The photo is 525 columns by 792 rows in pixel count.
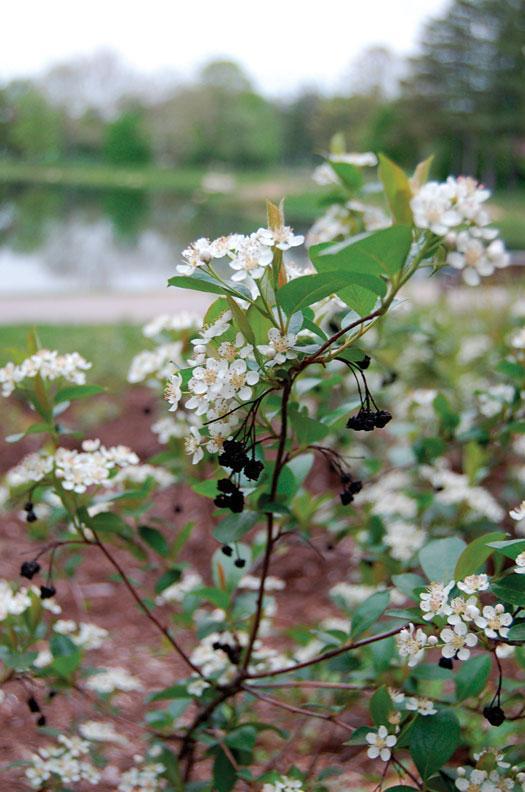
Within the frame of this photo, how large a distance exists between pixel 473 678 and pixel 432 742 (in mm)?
A: 178

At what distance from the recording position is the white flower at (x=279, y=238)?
745 millimetres

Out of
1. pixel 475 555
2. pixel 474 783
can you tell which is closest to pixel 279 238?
pixel 475 555

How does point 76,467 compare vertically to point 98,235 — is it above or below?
above

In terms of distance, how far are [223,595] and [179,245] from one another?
11543 millimetres

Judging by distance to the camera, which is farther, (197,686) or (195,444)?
(197,686)

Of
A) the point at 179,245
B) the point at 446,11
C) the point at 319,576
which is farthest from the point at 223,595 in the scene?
the point at 446,11

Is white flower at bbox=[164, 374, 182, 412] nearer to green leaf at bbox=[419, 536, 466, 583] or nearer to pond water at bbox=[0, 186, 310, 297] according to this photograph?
green leaf at bbox=[419, 536, 466, 583]

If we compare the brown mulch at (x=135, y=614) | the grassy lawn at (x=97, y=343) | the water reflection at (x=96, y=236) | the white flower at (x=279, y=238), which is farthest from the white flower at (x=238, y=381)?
the water reflection at (x=96, y=236)

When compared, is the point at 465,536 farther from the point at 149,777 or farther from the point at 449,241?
the point at 449,241

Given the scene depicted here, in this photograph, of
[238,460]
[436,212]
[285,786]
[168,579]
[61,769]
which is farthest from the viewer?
[168,579]

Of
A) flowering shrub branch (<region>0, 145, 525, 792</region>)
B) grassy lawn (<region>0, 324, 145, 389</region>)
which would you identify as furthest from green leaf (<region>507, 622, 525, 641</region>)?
grassy lawn (<region>0, 324, 145, 389</region>)

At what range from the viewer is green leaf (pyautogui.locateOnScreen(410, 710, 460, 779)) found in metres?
0.86

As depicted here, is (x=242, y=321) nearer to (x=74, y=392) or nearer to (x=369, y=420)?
(x=369, y=420)

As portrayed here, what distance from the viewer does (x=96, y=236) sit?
13.4 m
